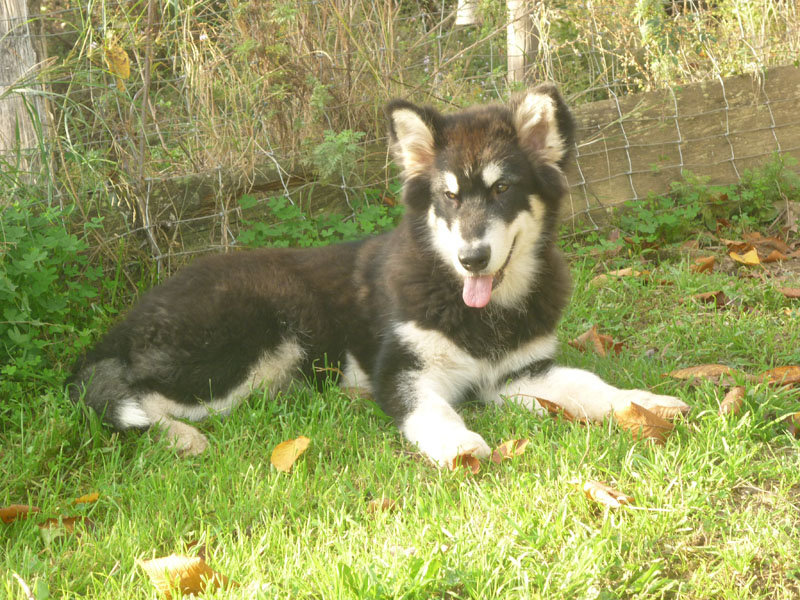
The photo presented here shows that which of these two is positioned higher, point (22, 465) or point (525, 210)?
point (525, 210)

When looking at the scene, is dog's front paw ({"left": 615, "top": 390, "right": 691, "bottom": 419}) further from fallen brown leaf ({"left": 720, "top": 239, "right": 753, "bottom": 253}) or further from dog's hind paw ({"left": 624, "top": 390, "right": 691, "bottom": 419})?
fallen brown leaf ({"left": 720, "top": 239, "right": 753, "bottom": 253})

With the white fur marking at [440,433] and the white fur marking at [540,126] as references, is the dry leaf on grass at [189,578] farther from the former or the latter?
the white fur marking at [540,126]

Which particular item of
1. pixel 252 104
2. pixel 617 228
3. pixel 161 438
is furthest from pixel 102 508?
pixel 617 228

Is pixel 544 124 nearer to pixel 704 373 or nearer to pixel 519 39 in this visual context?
pixel 704 373

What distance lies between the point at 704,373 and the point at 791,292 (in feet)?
4.18

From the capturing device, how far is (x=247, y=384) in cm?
358

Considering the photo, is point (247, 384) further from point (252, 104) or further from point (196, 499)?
point (252, 104)

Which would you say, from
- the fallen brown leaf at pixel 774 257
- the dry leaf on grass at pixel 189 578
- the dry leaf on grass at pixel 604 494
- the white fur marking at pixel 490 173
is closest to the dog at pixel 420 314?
the white fur marking at pixel 490 173

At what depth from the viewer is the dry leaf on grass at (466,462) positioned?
9.11 ft

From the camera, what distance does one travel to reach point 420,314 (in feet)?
11.3

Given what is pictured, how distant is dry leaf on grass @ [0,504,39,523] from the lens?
8.91ft

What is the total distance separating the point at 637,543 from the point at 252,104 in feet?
11.9

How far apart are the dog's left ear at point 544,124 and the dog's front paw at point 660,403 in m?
1.08

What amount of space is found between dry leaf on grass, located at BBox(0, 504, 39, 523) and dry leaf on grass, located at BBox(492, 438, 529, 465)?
5.37 feet
